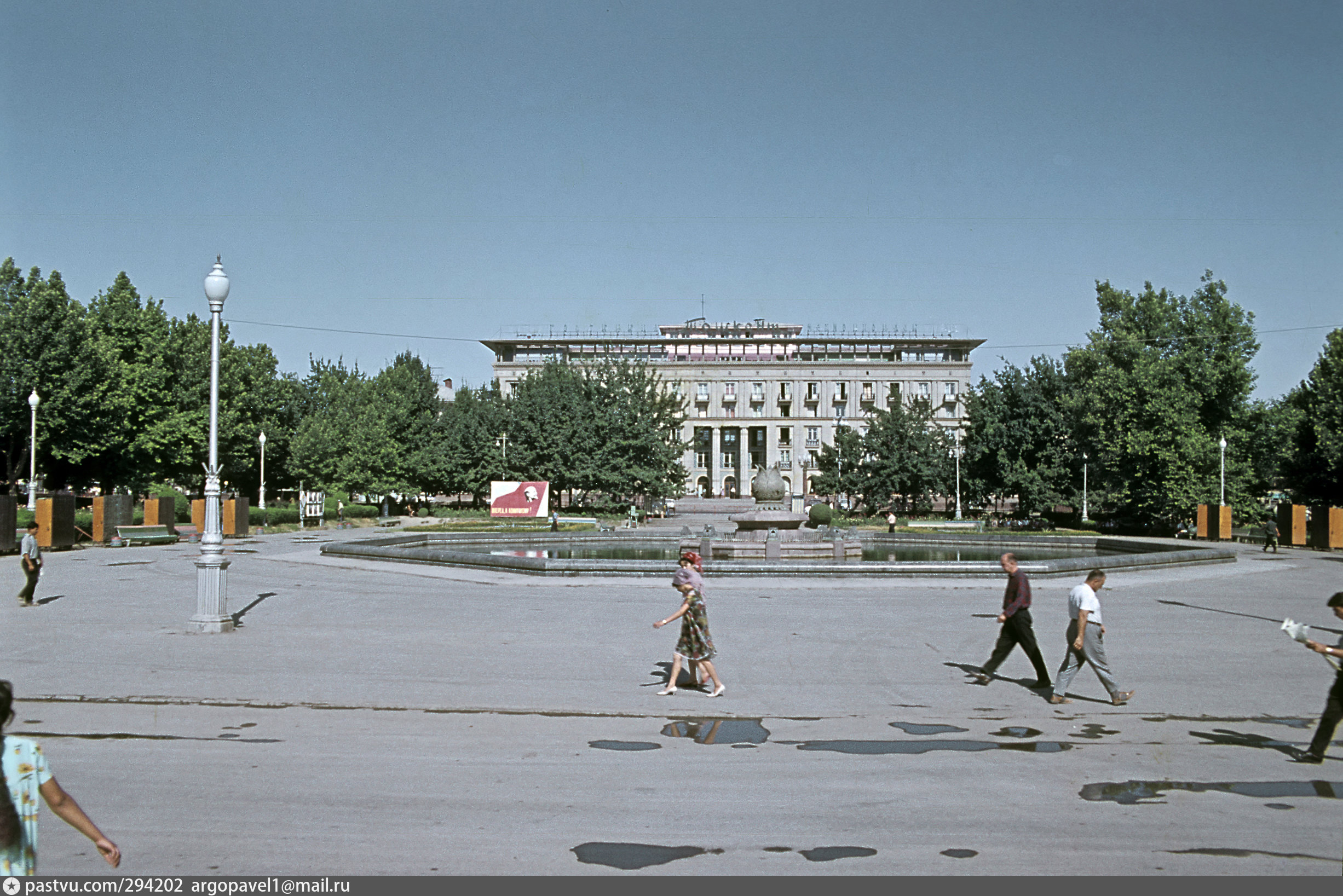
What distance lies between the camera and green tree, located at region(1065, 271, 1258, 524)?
5381 cm

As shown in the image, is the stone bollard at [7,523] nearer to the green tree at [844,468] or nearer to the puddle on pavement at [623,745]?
the puddle on pavement at [623,745]

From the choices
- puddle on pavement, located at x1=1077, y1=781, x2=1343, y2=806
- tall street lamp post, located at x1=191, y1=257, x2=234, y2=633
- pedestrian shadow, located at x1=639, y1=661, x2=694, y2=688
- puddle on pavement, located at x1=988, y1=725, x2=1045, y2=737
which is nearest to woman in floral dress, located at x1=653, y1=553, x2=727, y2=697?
pedestrian shadow, located at x1=639, y1=661, x2=694, y2=688

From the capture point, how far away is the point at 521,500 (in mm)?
62000

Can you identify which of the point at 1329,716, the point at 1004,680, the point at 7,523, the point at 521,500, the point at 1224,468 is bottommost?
the point at 1004,680

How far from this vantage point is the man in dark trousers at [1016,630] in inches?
497

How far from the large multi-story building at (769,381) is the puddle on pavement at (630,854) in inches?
4490

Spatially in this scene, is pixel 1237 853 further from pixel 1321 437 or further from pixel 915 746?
pixel 1321 437

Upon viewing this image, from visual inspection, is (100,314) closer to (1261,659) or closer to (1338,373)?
(1261,659)

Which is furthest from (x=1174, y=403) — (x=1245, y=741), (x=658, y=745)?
(x=658, y=745)

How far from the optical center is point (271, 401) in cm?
7288

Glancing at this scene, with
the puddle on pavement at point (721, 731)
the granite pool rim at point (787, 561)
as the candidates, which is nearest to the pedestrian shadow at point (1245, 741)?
the puddle on pavement at point (721, 731)

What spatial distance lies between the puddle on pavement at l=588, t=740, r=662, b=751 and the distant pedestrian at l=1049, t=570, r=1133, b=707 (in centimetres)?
527

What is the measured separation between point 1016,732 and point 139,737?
349 inches
